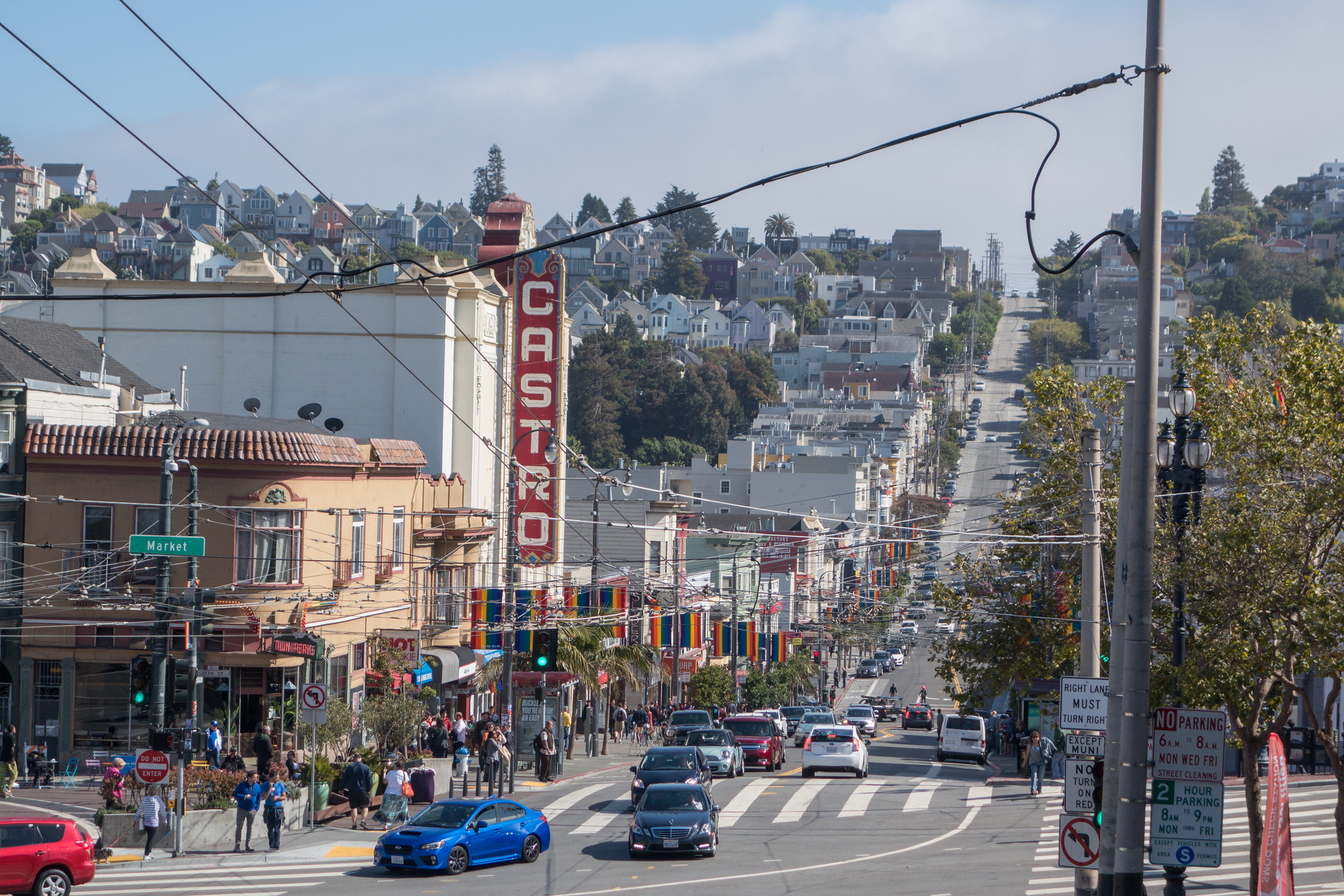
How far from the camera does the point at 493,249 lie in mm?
55469

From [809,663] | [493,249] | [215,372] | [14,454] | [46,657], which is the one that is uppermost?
[493,249]

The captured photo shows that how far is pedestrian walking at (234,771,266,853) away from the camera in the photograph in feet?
87.8

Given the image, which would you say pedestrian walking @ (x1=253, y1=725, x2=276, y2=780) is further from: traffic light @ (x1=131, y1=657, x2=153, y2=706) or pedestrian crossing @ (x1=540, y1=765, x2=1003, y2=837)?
pedestrian crossing @ (x1=540, y1=765, x2=1003, y2=837)

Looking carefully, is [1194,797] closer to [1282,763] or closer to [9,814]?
[1282,763]

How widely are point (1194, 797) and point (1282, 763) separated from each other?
1.16m

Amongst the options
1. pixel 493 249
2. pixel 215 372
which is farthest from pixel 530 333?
pixel 215 372

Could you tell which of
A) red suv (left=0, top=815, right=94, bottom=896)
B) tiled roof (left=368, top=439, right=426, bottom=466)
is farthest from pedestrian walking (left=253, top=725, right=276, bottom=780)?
tiled roof (left=368, top=439, right=426, bottom=466)

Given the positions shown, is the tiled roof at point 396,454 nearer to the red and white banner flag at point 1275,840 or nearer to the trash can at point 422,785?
the trash can at point 422,785

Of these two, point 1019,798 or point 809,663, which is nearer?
point 1019,798

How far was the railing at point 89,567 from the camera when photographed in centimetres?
3481

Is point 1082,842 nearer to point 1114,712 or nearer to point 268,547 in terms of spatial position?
point 1114,712

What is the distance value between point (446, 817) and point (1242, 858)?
14.6 meters

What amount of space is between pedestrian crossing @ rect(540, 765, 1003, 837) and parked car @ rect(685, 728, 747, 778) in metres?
0.53

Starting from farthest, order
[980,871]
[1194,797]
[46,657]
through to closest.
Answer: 1. [46,657]
2. [980,871]
3. [1194,797]
